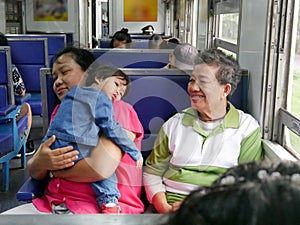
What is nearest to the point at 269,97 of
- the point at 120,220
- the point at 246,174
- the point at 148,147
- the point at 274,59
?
the point at 274,59

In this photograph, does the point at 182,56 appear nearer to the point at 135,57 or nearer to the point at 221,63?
the point at 135,57

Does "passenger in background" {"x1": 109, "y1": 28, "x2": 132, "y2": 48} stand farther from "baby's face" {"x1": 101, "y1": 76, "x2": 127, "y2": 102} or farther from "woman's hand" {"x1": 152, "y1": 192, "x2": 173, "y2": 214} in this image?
"woman's hand" {"x1": 152, "y1": 192, "x2": 173, "y2": 214}

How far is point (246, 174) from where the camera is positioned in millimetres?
445

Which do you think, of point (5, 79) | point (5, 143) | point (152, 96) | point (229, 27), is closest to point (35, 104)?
point (5, 79)

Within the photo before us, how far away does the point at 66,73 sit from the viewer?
208 centimetres

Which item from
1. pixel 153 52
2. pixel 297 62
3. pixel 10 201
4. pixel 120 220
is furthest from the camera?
pixel 153 52

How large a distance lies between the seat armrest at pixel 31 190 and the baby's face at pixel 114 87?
19.5 inches

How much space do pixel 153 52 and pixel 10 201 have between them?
6.47ft

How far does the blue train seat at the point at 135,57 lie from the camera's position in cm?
403

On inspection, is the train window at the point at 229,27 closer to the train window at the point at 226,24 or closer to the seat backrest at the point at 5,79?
the train window at the point at 226,24

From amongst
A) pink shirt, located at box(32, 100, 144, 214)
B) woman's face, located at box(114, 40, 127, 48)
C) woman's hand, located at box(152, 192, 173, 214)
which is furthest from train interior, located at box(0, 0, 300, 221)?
woman's face, located at box(114, 40, 127, 48)

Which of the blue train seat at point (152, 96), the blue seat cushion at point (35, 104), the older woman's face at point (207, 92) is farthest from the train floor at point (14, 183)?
the older woman's face at point (207, 92)

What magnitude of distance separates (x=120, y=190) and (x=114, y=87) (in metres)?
0.49

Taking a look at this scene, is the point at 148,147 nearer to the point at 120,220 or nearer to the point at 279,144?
the point at 279,144
